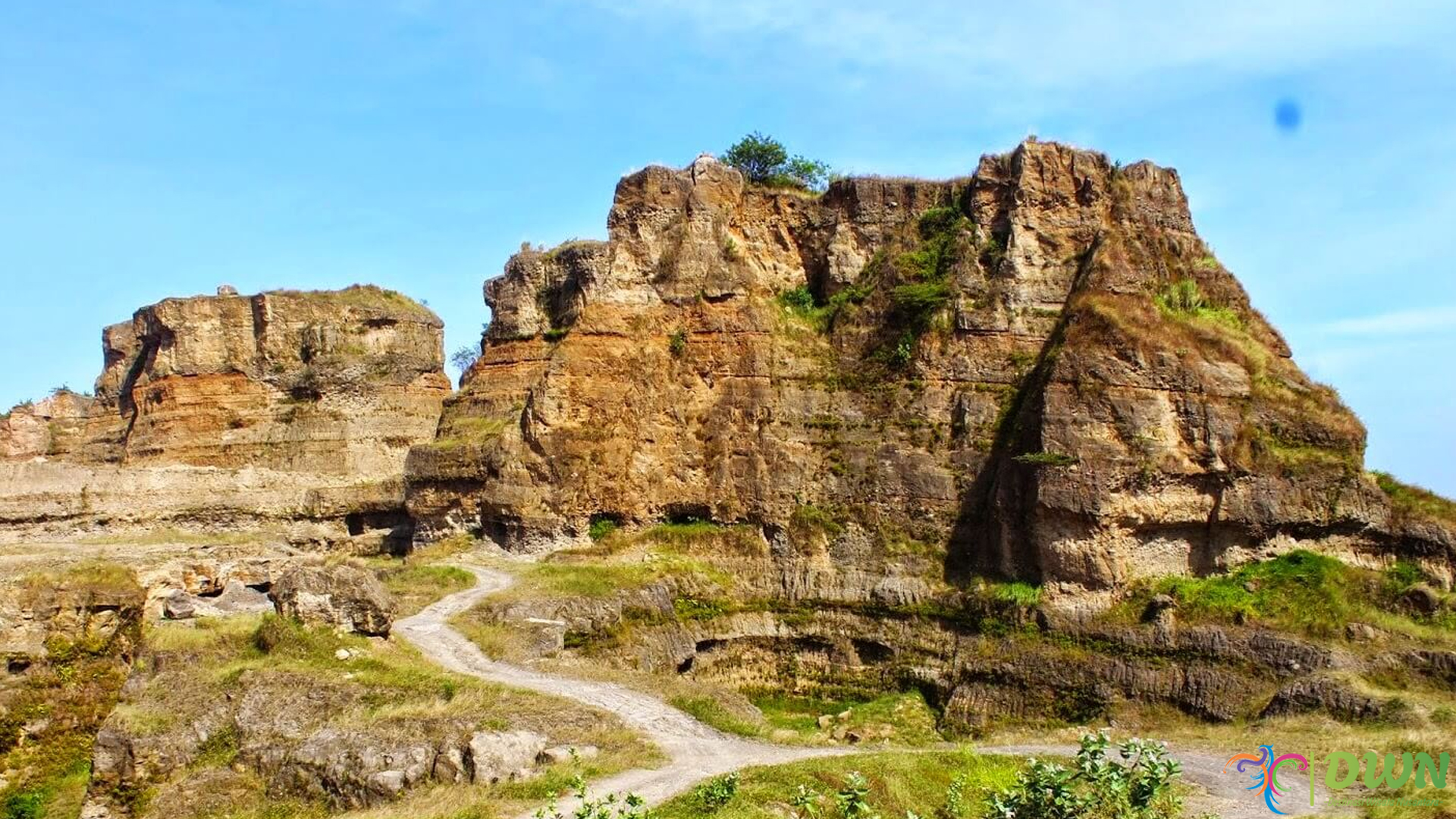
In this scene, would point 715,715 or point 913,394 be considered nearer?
point 715,715

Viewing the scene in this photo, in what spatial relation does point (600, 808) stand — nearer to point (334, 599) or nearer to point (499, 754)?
point (499, 754)

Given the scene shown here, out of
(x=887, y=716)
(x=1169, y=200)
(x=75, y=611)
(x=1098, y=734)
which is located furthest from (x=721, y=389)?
(x=1098, y=734)

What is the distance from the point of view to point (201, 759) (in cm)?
1503

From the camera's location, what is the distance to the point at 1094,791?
10.8 metres

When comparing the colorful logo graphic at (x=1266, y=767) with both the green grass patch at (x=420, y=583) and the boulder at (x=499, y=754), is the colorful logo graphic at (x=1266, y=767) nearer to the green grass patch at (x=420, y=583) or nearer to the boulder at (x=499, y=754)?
the boulder at (x=499, y=754)

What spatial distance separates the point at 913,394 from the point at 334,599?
14965mm

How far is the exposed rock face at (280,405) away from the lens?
35.1 m

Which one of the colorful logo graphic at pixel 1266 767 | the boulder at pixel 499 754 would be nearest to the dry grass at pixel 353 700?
the boulder at pixel 499 754

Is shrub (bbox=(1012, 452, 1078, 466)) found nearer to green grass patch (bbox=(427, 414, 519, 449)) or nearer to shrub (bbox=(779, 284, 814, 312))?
shrub (bbox=(779, 284, 814, 312))

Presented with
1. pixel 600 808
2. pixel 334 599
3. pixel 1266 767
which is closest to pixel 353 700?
pixel 334 599

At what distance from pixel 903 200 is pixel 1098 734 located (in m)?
21.3

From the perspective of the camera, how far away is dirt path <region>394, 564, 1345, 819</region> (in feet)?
46.6

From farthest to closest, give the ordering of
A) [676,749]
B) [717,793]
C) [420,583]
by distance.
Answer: [420,583] < [676,749] < [717,793]

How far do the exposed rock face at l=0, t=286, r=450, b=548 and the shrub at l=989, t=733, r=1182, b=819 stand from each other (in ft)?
92.0
